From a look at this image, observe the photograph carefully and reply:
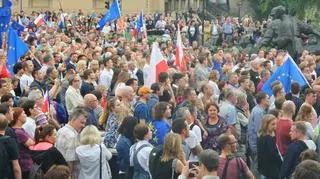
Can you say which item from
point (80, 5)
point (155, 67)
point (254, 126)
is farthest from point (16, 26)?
point (80, 5)

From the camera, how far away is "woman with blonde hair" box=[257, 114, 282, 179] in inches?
503

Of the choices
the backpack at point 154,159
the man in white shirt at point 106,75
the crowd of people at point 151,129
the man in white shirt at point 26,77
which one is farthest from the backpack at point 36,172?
the man in white shirt at point 106,75

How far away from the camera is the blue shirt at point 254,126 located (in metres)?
14.3

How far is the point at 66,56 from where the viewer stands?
23844 mm

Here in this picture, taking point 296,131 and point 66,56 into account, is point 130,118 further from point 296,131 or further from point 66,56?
point 66,56

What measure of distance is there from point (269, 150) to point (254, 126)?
1.64 metres

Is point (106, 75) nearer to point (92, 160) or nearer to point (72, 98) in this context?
point (72, 98)

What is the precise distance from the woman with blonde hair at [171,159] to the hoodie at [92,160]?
4.23 feet

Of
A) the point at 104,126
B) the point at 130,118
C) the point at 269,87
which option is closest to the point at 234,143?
the point at 130,118

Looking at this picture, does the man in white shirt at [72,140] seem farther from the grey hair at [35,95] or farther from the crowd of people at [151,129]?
the grey hair at [35,95]

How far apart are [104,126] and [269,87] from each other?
14.0 ft

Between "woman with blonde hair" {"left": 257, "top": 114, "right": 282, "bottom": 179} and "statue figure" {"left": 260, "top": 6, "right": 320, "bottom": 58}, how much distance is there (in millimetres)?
13428

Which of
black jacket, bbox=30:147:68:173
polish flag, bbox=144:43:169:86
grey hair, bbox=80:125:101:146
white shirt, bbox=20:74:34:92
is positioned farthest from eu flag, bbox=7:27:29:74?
black jacket, bbox=30:147:68:173

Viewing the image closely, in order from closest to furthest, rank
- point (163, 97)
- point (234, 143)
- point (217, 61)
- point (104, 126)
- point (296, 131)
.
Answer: point (234, 143) → point (296, 131) → point (104, 126) → point (163, 97) → point (217, 61)
